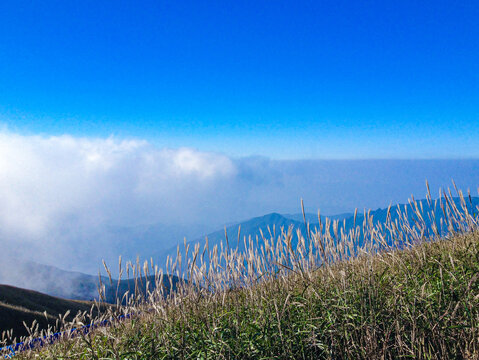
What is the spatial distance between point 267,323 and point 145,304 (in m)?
3.49

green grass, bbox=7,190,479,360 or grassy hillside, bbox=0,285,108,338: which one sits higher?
green grass, bbox=7,190,479,360

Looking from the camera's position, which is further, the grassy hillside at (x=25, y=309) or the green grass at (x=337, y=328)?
the grassy hillside at (x=25, y=309)

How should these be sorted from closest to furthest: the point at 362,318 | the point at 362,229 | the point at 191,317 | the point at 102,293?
the point at 362,318
the point at 102,293
the point at 191,317
the point at 362,229

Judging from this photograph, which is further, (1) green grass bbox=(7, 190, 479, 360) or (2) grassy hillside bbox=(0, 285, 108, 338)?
(2) grassy hillside bbox=(0, 285, 108, 338)

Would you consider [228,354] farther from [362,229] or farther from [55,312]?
[55,312]

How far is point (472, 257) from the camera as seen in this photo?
4.79 m

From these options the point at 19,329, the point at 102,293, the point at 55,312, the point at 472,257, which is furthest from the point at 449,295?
the point at 55,312

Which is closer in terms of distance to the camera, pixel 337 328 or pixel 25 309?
pixel 337 328

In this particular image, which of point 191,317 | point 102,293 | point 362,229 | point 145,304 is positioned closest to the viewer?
point 102,293

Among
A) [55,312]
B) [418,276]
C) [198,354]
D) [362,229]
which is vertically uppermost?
[362,229]

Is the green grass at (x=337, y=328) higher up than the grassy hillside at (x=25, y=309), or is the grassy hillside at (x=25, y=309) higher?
the green grass at (x=337, y=328)

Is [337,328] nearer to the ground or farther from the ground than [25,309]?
farther from the ground

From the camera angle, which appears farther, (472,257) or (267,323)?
(472,257)

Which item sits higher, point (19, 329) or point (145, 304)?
point (145, 304)
